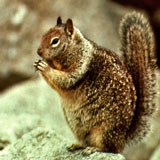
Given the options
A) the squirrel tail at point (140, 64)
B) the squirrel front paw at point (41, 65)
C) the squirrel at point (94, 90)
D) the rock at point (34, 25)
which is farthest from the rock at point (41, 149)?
the rock at point (34, 25)

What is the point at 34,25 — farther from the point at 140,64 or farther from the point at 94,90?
the point at 94,90

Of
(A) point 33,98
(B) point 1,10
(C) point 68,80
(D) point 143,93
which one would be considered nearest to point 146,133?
(D) point 143,93

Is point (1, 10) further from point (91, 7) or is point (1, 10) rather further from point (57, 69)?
point (57, 69)

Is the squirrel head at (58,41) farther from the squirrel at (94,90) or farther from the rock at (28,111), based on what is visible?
the rock at (28,111)

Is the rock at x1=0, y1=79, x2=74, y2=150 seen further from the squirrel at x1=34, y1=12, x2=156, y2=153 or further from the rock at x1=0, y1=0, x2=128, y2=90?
the squirrel at x1=34, y1=12, x2=156, y2=153

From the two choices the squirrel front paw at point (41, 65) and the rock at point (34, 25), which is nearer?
the squirrel front paw at point (41, 65)

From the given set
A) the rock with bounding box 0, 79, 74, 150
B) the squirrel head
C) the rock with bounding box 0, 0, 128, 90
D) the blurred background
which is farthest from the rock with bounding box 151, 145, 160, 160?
the rock with bounding box 0, 0, 128, 90
